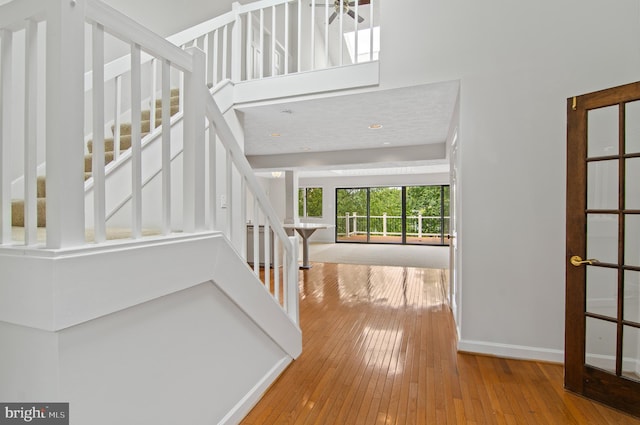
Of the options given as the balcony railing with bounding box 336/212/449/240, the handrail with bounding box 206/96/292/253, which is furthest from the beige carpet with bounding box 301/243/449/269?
the handrail with bounding box 206/96/292/253

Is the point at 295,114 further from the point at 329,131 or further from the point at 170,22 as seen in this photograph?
the point at 170,22

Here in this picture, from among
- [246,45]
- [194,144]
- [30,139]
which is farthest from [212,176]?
[246,45]

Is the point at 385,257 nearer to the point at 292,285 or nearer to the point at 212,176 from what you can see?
the point at 292,285

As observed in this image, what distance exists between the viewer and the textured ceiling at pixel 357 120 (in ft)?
10.6

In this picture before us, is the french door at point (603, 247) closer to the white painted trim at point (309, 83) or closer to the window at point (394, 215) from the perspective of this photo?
the white painted trim at point (309, 83)

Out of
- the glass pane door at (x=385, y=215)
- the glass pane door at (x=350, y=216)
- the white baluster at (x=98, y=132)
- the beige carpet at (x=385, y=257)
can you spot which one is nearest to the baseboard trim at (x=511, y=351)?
the white baluster at (x=98, y=132)

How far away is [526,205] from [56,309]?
2.91 m

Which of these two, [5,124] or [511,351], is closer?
[5,124]

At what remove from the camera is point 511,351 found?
101 inches

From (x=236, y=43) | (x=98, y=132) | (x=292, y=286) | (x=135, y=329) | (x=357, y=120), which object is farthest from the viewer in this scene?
(x=357, y=120)

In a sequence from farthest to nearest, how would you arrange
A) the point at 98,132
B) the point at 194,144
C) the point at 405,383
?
the point at 405,383 → the point at 194,144 → the point at 98,132

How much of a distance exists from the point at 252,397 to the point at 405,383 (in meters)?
1.05

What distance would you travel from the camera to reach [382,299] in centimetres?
425

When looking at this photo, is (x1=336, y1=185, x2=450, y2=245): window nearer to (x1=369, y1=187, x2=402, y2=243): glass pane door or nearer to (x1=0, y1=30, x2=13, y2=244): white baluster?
(x1=369, y1=187, x2=402, y2=243): glass pane door
